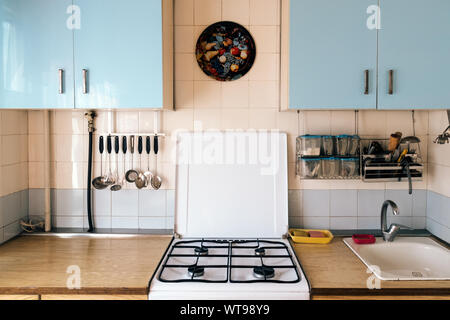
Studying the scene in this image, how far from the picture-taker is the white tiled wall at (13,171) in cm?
203

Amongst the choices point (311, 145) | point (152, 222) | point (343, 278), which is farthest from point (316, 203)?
point (152, 222)

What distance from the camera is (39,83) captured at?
5.97 feet

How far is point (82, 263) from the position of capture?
69.6 inches

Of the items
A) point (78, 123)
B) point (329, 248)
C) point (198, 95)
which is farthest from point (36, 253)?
point (329, 248)

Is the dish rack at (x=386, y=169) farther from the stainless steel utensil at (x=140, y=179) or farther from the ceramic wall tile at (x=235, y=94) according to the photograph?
the stainless steel utensil at (x=140, y=179)

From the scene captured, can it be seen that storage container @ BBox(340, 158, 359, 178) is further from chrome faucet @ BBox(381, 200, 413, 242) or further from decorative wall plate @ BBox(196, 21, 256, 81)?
decorative wall plate @ BBox(196, 21, 256, 81)

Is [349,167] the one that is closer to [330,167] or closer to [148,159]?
[330,167]

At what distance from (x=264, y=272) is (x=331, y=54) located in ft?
3.57

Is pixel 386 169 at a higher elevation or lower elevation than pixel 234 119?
lower

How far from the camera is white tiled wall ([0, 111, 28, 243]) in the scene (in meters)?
2.03

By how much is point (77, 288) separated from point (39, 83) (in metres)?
1.01

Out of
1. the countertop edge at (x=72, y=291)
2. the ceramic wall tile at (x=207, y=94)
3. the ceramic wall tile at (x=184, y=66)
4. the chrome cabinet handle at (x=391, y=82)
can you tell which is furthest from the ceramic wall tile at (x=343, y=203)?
the countertop edge at (x=72, y=291)

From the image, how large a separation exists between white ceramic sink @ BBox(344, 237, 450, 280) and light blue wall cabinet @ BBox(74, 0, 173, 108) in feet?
4.52

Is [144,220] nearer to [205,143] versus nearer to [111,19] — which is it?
[205,143]
